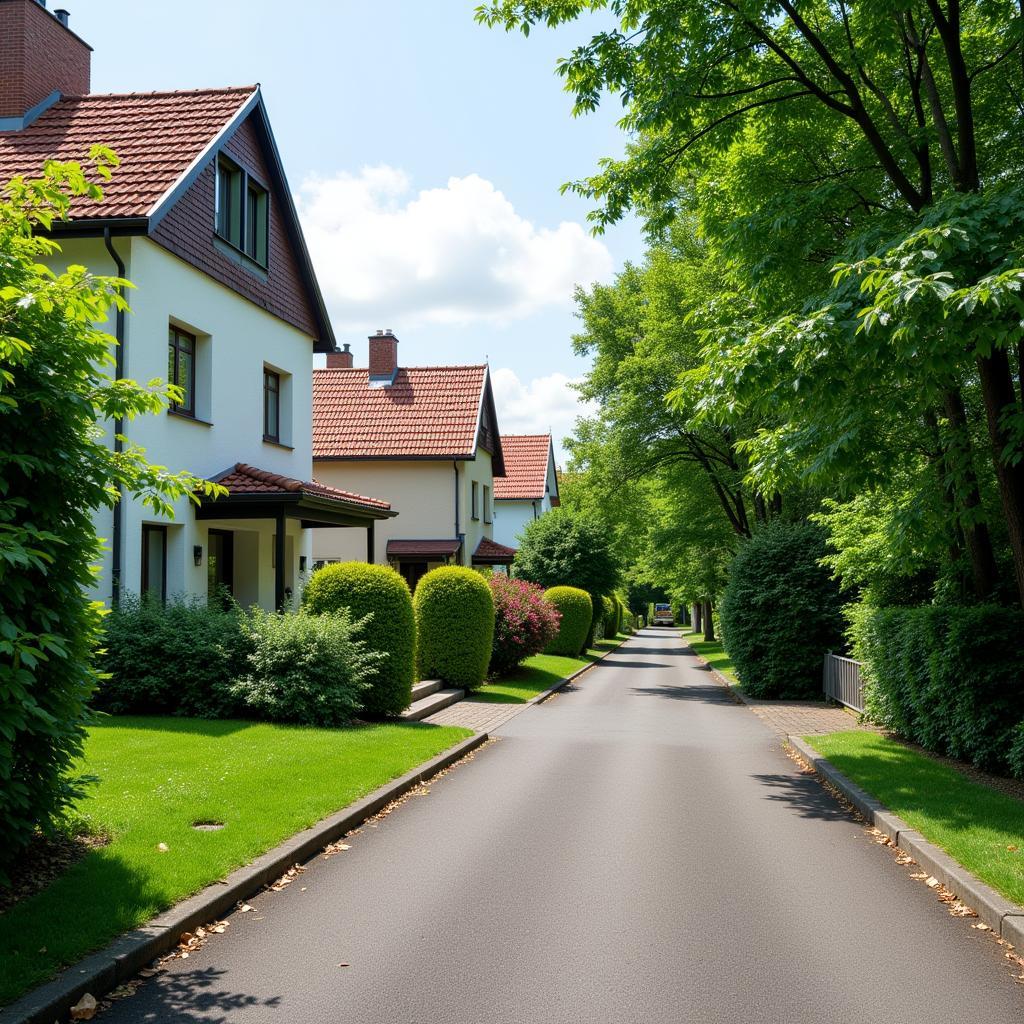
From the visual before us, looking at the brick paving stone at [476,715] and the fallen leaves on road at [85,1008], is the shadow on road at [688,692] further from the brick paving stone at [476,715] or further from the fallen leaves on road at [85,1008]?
the fallen leaves on road at [85,1008]

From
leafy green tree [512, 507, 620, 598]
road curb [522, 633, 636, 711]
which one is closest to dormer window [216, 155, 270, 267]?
road curb [522, 633, 636, 711]

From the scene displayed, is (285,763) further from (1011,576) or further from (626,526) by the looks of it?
(626,526)

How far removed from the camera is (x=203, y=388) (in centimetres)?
1727

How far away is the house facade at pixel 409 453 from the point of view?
32656 millimetres

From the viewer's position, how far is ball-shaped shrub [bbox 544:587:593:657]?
114 feet

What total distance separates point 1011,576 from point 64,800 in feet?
40.1

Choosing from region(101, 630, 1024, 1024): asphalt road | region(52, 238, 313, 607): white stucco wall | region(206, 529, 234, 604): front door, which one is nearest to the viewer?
region(101, 630, 1024, 1024): asphalt road

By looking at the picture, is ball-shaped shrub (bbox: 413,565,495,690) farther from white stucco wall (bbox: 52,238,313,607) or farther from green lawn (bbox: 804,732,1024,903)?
green lawn (bbox: 804,732,1024,903)

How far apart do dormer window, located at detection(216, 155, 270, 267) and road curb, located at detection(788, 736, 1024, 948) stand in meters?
14.0

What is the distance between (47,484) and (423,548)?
26.9 m

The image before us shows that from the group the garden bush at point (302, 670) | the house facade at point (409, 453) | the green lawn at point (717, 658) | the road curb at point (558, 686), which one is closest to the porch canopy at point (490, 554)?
the house facade at point (409, 453)

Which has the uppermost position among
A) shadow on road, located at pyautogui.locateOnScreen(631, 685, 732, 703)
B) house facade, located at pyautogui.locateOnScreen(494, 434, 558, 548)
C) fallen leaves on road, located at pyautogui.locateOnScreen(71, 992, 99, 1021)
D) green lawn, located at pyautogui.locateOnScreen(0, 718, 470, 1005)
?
house facade, located at pyautogui.locateOnScreen(494, 434, 558, 548)

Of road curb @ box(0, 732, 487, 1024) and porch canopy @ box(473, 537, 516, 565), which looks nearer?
road curb @ box(0, 732, 487, 1024)

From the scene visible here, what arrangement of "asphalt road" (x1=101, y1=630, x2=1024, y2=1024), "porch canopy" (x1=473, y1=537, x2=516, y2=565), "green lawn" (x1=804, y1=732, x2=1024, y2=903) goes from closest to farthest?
"asphalt road" (x1=101, y1=630, x2=1024, y2=1024) < "green lawn" (x1=804, y1=732, x2=1024, y2=903) < "porch canopy" (x1=473, y1=537, x2=516, y2=565)
